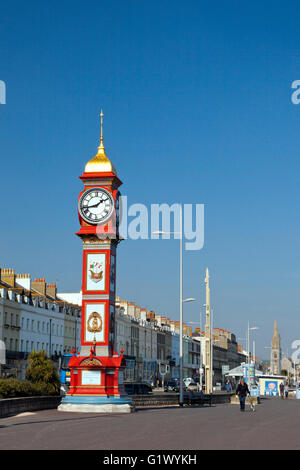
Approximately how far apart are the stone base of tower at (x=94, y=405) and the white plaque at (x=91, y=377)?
2.38 feet

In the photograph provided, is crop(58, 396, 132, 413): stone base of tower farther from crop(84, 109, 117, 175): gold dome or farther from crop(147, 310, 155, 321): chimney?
crop(147, 310, 155, 321): chimney

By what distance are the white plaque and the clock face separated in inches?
267

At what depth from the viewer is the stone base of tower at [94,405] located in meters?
30.9

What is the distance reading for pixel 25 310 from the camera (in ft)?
279

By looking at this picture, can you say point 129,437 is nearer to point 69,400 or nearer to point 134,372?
point 69,400

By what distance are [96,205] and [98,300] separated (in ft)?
14.7

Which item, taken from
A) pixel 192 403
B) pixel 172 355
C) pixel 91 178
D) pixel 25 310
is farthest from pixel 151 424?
pixel 172 355

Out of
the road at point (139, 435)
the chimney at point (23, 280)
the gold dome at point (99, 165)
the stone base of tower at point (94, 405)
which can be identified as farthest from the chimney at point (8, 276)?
the road at point (139, 435)

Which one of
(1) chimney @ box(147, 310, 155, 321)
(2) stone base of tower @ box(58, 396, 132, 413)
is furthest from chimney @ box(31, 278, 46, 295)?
(2) stone base of tower @ box(58, 396, 132, 413)

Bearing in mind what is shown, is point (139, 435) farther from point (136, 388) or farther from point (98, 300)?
point (136, 388)

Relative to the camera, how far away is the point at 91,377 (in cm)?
3191

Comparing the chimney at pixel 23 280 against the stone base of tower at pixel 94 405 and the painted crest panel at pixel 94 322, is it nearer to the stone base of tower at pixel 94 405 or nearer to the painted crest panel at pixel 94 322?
the painted crest panel at pixel 94 322

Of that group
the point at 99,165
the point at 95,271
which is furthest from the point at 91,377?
the point at 99,165
